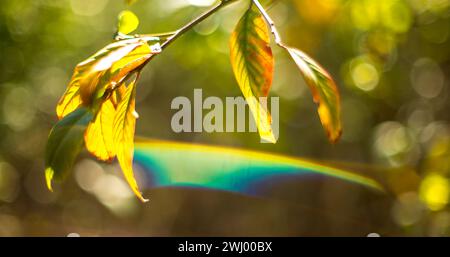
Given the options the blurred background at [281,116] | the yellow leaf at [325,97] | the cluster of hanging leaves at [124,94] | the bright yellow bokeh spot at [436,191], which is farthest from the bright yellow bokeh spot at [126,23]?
the bright yellow bokeh spot at [436,191]

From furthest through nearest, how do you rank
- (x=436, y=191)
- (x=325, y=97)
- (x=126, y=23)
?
1. (x=436, y=191)
2. (x=126, y=23)
3. (x=325, y=97)

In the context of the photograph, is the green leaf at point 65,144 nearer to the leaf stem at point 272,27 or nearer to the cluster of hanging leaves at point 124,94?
the cluster of hanging leaves at point 124,94

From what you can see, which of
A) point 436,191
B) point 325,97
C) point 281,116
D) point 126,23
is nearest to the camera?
point 325,97

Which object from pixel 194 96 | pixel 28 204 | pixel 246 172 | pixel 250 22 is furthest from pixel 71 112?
pixel 28 204

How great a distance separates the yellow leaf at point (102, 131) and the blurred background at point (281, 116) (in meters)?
0.76

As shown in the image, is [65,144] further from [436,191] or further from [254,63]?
[436,191]

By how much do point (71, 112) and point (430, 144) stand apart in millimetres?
2011

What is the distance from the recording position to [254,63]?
1.65 ft

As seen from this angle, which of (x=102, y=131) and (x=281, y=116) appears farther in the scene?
(x=281, y=116)

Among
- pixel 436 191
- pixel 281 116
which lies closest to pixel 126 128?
pixel 436 191

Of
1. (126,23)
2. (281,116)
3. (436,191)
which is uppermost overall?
(281,116)

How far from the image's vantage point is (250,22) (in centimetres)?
51

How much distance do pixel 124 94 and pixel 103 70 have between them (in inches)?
2.6

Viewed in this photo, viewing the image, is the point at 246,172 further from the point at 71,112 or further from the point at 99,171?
the point at 71,112
